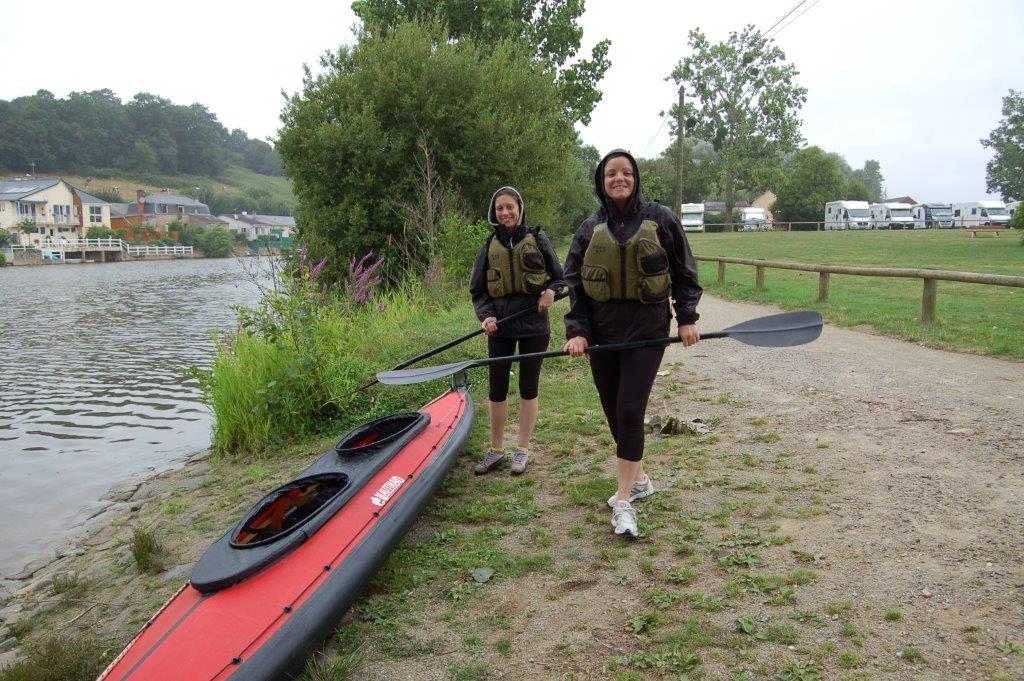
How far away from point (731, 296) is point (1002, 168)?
67.8 metres

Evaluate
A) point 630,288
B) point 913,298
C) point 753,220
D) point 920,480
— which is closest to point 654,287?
point 630,288

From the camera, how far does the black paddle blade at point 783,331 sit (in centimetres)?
374

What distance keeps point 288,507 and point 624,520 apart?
176cm

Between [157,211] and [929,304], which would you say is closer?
[929,304]

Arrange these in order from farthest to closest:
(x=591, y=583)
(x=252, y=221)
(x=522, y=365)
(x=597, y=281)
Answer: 1. (x=252, y=221)
2. (x=522, y=365)
3. (x=597, y=281)
4. (x=591, y=583)

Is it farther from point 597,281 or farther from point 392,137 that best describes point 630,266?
point 392,137

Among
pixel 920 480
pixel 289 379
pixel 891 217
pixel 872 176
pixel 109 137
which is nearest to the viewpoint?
pixel 920 480

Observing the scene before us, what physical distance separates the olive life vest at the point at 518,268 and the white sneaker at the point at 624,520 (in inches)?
56.3

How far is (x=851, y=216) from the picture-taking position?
4809 cm

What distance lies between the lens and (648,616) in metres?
2.71

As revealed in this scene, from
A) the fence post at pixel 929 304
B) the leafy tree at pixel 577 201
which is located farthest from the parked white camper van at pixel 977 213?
the fence post at pixel 929 304

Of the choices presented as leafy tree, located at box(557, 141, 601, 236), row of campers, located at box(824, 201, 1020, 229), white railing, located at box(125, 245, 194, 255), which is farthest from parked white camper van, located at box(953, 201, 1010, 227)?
white railing, located at box(125, 245, 194, 255)

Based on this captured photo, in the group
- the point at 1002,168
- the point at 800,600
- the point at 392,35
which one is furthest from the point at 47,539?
the point at 1002,168

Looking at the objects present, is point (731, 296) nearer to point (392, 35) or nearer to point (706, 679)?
point (392, 35)
